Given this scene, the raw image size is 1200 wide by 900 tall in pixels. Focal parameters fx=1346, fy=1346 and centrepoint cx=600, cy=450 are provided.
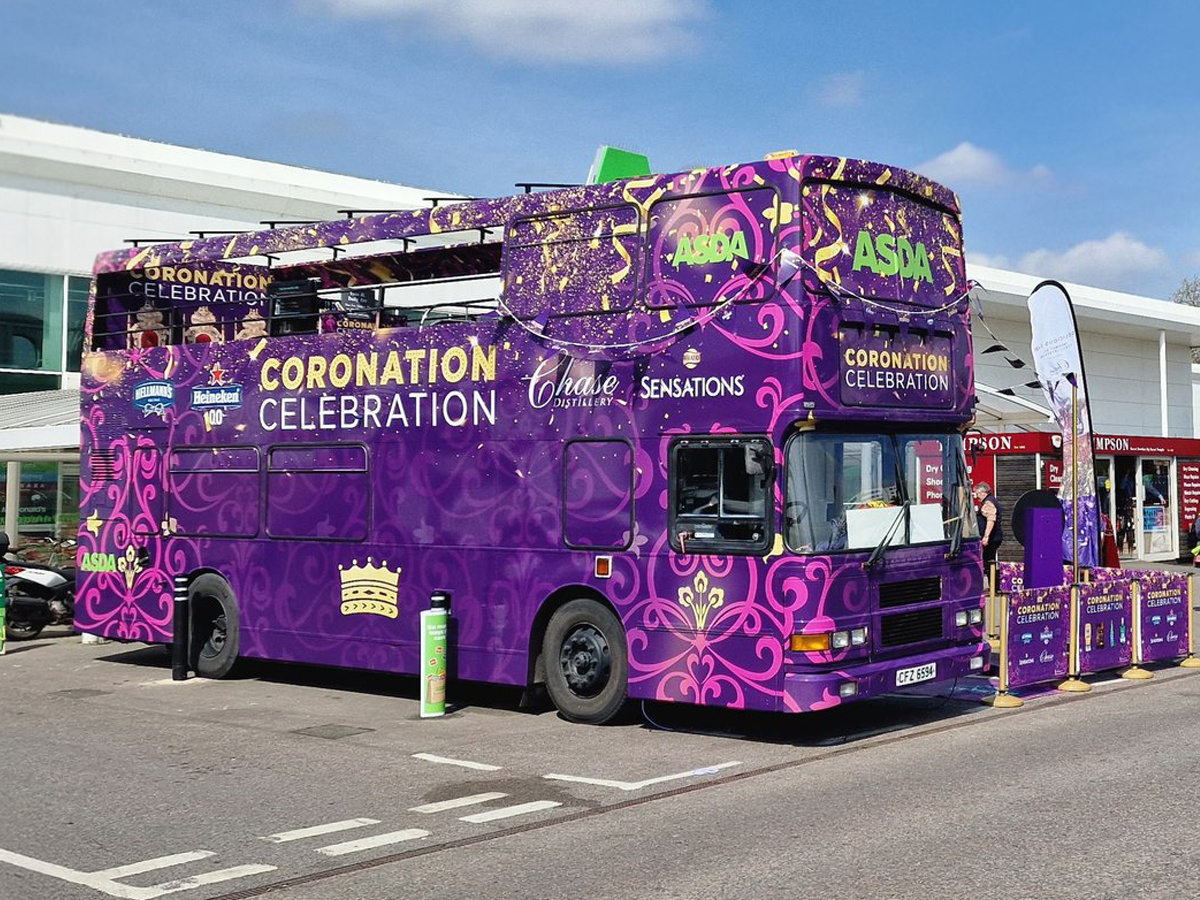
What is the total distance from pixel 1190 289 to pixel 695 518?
6748cm

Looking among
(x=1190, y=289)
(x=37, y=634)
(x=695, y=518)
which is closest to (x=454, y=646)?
(x=695, y=518)

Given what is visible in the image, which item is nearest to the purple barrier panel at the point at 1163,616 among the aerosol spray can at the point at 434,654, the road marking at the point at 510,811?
the aerosol spray can at the point at 434,654

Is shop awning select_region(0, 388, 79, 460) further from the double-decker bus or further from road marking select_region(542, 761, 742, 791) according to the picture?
road marking select_region(542, 761, 742, 791)

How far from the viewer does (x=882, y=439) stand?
1068 centimetres

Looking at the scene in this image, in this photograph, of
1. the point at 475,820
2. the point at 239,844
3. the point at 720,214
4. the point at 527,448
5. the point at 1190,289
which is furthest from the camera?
the point at 1190,289

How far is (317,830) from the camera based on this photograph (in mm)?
7707

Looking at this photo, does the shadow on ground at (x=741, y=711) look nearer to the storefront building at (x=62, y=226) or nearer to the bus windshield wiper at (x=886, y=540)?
the bus windshield wiper at (x=886, y=540)

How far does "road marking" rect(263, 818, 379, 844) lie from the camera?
7527 millimetres

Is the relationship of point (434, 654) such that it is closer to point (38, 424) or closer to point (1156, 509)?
point (38, 424)

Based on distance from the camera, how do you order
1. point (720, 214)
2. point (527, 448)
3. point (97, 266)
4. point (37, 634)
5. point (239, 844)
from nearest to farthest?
point (239, 844) < point (720, 214) < point (527, 448) < point (97, 266) < point (37, 634)

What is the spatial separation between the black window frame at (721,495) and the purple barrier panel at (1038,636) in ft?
10.6

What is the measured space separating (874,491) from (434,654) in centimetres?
414

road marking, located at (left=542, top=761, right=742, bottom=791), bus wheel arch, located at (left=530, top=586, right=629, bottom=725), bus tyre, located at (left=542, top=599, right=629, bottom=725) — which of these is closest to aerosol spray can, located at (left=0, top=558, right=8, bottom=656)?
bus wheel arch, located at (left=530, top=586, right=629, bottom=725)

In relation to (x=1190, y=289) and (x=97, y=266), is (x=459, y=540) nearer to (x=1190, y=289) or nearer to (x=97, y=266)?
(x=97, y=266)
